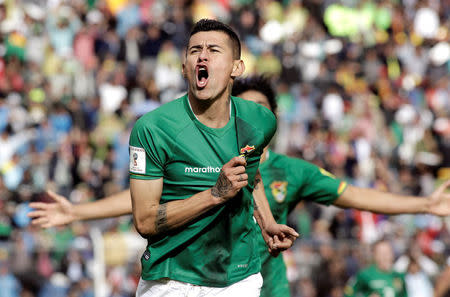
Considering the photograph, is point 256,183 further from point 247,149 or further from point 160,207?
point 160,207

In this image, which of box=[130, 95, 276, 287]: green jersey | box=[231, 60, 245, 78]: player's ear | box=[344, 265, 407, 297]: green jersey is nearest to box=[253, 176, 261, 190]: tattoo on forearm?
box=[130, 95, 276, 287]: green jersey

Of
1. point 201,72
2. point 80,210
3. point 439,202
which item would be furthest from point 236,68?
point 439,202

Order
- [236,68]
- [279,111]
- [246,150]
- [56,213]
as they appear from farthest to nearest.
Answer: [279,111] → [56,213] → [236,68] → [246,150]

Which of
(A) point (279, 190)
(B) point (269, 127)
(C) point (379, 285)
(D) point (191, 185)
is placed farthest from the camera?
(C) point (379, 285)

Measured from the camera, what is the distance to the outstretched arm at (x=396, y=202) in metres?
6.25

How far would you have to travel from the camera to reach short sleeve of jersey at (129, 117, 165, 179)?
172 inches

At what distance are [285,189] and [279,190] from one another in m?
0.06

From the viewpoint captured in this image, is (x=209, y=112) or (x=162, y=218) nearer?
(x=162, y=218)

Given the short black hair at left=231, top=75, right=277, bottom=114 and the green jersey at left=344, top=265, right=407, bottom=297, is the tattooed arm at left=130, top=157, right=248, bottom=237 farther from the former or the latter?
the green jersey at left=344, top=265, right=407, bottom=297

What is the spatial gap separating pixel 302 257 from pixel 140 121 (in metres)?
8.53

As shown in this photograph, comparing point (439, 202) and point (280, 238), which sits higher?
point (280, 238)

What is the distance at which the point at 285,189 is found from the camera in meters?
6.20

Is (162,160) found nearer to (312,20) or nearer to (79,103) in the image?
(79,103)

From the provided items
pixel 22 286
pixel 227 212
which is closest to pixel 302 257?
pixel 22 286
